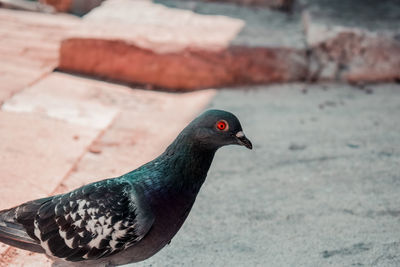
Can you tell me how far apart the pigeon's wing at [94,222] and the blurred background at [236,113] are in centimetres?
52

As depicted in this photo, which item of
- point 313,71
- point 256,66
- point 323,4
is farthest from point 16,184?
point 323,4

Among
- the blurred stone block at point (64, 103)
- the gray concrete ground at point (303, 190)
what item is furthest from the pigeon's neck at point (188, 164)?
the blurred stone block at point (64, 103)

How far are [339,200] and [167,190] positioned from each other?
1758 millimetres

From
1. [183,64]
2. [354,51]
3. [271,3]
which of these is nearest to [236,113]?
[183,64]

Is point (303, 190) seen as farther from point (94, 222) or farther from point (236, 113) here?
point (94, 222)

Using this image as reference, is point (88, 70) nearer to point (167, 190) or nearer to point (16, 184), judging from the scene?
point (16, 184)

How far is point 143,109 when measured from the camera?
6.04m

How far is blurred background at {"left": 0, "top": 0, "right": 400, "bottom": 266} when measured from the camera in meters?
3.91

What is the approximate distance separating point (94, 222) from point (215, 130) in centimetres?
74

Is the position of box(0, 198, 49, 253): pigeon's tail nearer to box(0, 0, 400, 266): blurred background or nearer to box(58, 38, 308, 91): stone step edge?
box(0, 0, 400, 266): blurred background

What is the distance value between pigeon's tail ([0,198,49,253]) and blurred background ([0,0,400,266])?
0.36 m

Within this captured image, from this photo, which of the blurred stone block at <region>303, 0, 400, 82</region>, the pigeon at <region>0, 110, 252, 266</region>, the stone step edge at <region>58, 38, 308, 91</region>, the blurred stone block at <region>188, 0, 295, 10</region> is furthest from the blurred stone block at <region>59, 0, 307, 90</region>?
the pigeon at <region>0, 110, 252, 266</region>

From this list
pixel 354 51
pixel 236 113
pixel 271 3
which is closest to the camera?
pixel 236 113

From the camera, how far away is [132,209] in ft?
9.71
